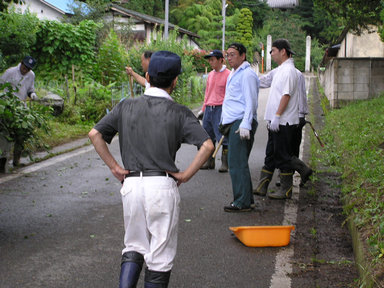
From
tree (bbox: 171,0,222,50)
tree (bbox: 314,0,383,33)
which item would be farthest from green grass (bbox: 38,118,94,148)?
tree (bbox: 171,0,222,50)

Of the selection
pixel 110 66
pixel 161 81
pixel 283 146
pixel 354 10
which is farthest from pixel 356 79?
pixel 161 81

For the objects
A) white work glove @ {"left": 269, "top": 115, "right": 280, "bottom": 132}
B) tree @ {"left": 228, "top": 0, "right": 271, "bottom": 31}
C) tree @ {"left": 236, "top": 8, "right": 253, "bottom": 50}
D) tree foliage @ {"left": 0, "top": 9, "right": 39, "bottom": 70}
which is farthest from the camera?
tree @ {"left": 228, "top": 0, "right": 271, "bottom": 31}

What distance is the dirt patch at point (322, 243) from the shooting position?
4.47 metres

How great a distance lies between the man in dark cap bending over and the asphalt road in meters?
1.11

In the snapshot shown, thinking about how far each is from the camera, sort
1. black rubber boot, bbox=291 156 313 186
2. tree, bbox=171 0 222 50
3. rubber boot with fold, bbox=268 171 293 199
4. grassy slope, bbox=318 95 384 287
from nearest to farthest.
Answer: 1. grassy slope, bbox=318 95 384 287
2. black rubber boot, bbox=291 156 313 186
3. rubber boot with fold, bbox=268 171 293 199
4. tree, bbox=171 0 222 50

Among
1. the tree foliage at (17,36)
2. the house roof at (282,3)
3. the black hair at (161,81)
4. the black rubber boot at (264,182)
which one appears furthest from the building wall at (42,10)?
the house roof at (282,3)

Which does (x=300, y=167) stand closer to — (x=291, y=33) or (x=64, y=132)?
(x=64, y=132)

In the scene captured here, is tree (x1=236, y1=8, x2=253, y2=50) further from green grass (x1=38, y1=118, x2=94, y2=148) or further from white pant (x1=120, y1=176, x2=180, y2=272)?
white pant (x1=120, y1=176, x2=180, y2=272)

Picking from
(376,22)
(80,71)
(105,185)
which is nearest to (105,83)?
(80,71)

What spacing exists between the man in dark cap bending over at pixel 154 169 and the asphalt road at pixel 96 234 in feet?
3.64

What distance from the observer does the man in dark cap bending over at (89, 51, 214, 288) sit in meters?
3.27

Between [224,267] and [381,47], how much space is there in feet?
69.1

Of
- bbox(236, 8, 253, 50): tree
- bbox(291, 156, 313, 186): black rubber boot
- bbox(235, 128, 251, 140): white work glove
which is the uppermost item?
bbox(236, 8, 253, 50): tree

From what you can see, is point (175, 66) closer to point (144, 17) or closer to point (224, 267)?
point (224, 267)
